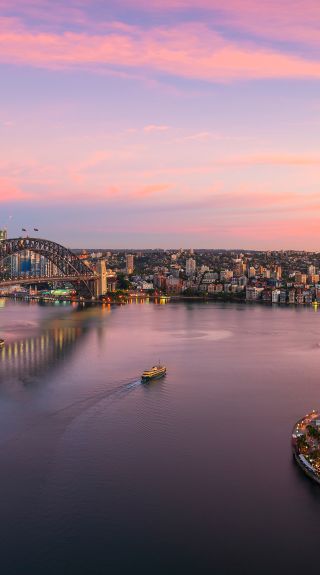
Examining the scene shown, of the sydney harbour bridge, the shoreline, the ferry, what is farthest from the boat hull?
the sydney harbour bridge

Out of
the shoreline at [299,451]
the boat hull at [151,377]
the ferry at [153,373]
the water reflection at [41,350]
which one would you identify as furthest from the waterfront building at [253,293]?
the shoreline at [299,451]

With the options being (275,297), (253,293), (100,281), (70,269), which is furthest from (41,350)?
(253,293)

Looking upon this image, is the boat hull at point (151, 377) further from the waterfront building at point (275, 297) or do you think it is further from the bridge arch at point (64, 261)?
the waterfront building at point (275, 297)

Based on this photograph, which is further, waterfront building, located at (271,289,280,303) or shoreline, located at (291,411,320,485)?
waterfront building, located at (271,289,280,303)

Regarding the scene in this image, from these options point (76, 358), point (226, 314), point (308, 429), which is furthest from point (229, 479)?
point (226, 314)

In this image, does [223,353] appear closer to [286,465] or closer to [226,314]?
[286,465]

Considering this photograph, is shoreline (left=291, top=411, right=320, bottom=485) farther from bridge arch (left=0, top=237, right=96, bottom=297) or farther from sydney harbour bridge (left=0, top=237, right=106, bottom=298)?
bridge arch (left=0, top=237, right=96, bottom=297)
